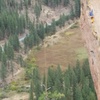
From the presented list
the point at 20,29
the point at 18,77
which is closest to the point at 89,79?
the point at 18,77

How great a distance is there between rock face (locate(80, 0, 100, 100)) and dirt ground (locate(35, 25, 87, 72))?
153 ft

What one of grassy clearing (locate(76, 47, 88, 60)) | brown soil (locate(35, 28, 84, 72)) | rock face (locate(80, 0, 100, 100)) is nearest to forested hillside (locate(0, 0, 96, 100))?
brown soil (locate(35, 28, 84, 72))

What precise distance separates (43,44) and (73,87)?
38704 mm

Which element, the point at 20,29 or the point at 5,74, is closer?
the point at 5,74

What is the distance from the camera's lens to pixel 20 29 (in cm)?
9231

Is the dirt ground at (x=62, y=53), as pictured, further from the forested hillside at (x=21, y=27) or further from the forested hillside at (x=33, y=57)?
the forested hillside at (x=21, y=27)

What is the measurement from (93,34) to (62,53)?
58483 mm

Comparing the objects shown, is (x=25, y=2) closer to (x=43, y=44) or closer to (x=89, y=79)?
(x=43, y=44)

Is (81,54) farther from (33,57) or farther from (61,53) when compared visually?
(33,57)

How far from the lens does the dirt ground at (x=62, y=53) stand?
235 ft

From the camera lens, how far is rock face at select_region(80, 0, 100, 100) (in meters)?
19.1

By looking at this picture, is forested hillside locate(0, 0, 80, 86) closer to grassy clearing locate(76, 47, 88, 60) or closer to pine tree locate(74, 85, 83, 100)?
grassy clearing locate(76, 47, 88, 60)

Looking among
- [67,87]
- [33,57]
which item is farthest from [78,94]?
[33,57]

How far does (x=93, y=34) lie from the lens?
19484mm
